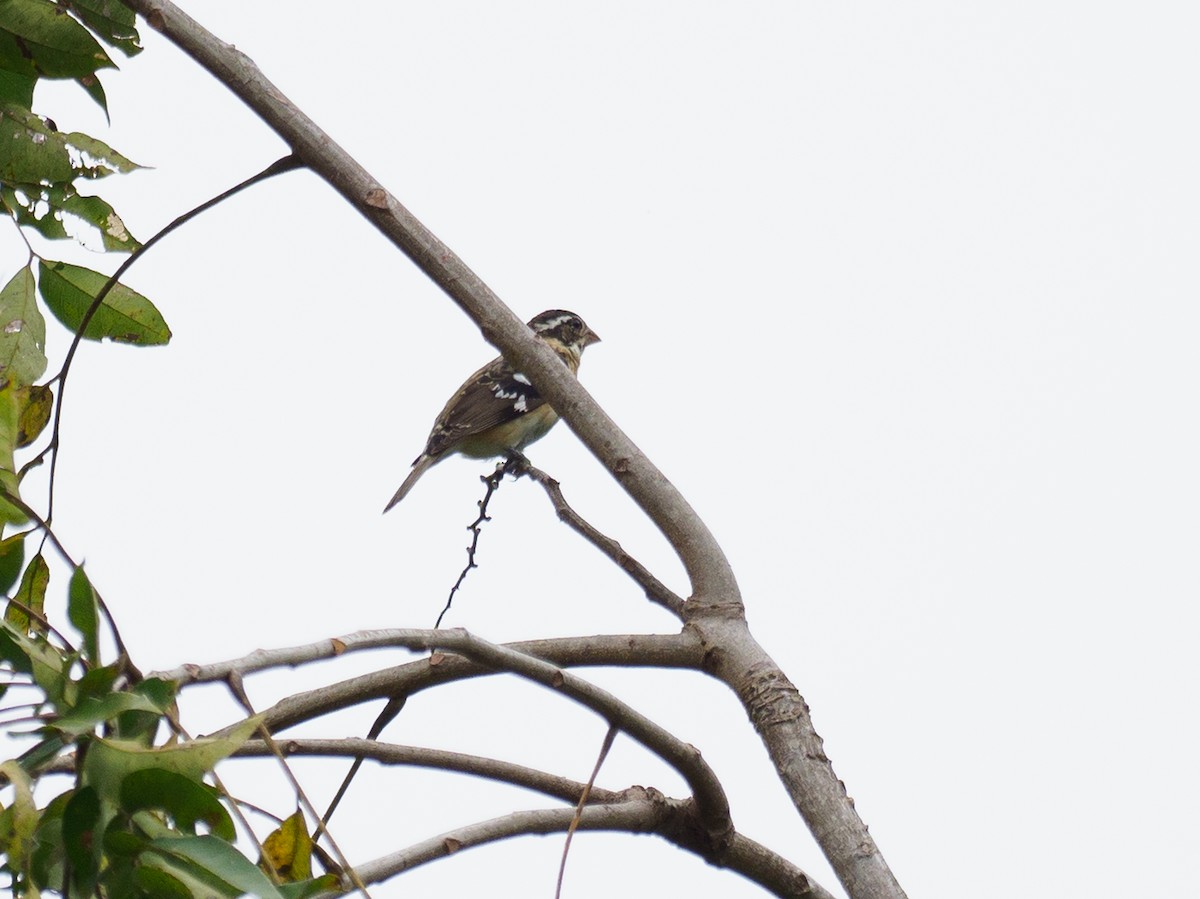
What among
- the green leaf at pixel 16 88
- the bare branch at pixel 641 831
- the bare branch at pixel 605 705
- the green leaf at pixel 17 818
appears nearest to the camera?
the green leaf at pixel 17 818

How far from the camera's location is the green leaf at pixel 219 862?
4.05 ft

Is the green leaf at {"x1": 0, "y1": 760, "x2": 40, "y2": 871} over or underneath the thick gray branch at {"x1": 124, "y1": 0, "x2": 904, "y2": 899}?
underneath

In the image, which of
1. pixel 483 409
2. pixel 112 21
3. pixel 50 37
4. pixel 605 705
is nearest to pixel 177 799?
pixel 605 705

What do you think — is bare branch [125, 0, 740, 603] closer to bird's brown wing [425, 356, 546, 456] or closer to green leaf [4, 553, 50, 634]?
green leaf [4, 553, 50, 634]

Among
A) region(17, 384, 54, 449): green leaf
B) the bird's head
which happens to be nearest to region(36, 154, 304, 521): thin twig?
region(17, 384, 54, 449): green leaf

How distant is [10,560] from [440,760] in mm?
875

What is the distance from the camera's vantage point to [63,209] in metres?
2.47

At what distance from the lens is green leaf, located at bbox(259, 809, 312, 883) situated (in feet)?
4.58

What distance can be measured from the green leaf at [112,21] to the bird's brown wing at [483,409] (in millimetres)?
5489

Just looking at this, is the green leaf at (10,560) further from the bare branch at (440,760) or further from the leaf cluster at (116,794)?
the bare branch at (440,760)

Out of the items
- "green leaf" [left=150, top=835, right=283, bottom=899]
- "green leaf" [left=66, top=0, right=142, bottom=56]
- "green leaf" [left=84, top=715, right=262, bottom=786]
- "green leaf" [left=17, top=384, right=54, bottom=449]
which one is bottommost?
"green leaf" [left=150, top=835, right=283, bottom=899]

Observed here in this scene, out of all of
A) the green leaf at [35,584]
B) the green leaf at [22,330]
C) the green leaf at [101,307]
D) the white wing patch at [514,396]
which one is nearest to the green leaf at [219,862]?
the green leaf at [35,584]

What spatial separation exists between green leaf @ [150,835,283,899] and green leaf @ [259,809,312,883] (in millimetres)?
133

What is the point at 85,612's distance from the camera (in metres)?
1.28
